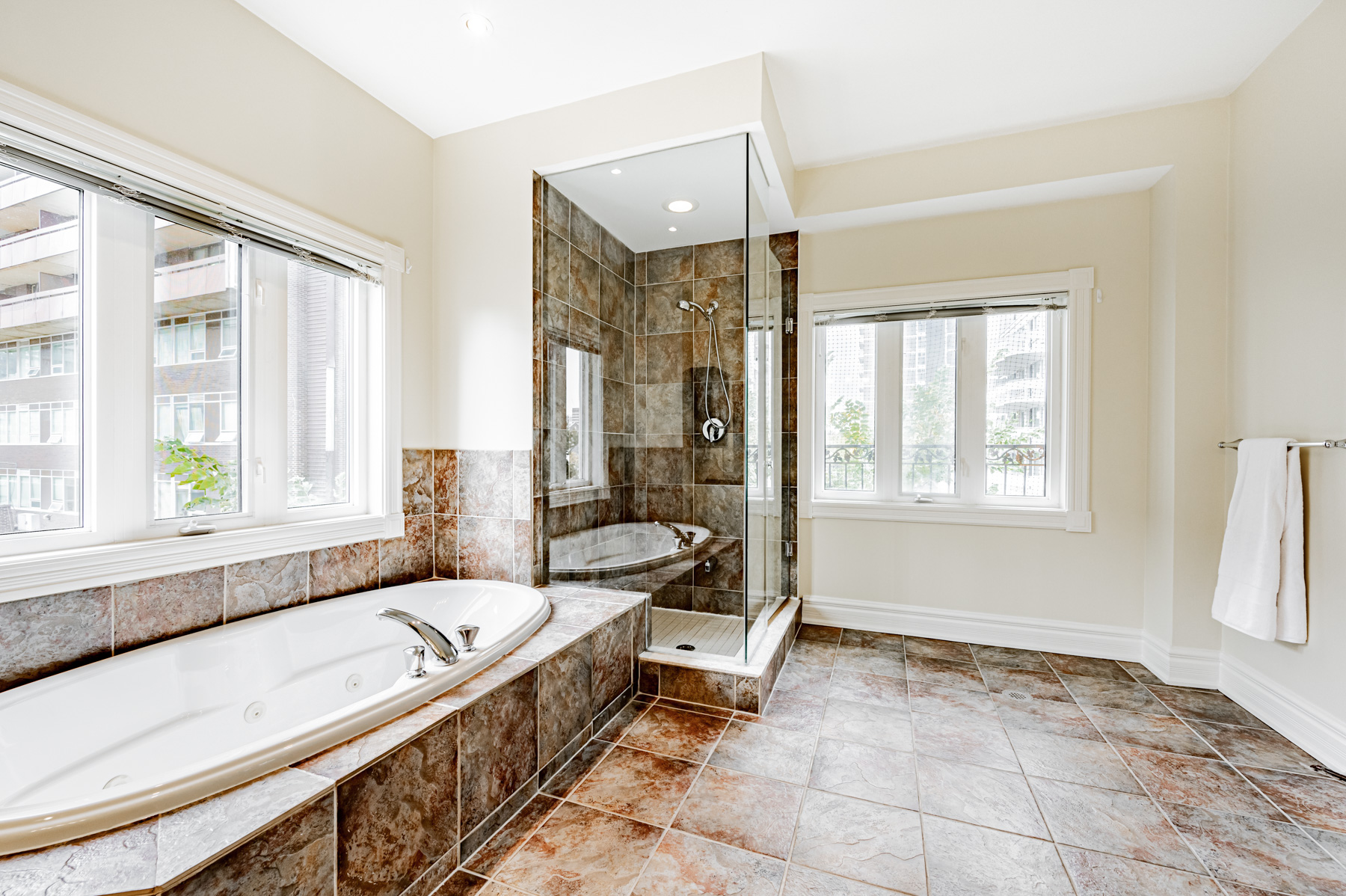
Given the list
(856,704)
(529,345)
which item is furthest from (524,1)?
(856,704)

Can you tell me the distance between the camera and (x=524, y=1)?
74.2 inches

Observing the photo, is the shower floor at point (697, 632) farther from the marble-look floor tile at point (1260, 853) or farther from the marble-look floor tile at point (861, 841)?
the marble-look floor tile at point (1260, 853)

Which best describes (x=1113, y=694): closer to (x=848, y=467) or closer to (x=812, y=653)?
(x=812, y=653)

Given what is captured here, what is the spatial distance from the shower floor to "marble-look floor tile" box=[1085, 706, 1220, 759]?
1422 mm

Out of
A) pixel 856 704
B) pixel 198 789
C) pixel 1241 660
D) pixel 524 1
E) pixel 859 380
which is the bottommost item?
pixel 856 704

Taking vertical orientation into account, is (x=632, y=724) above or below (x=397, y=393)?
below

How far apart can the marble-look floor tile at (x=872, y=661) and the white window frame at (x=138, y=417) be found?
7.55 ft

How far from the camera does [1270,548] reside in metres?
2.08

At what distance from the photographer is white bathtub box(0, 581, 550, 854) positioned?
39.0 inches

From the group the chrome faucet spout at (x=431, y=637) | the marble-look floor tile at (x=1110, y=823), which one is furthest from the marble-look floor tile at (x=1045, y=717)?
the chrome faucet spout at (x=431, y=637)

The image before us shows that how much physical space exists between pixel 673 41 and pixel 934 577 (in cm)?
289

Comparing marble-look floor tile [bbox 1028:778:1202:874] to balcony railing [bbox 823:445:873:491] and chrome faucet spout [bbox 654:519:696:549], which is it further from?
balcony railing [bbox 823:445:873:491]

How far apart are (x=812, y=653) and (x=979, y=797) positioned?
3.91 feet

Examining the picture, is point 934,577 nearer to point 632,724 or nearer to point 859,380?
point 859,380
